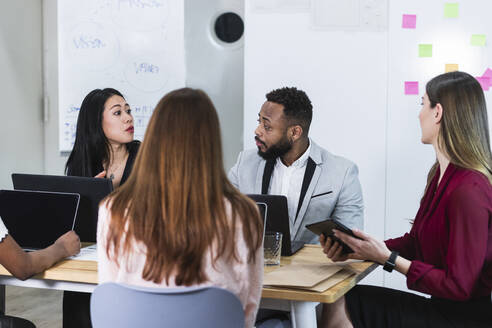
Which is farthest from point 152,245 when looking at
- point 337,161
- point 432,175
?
point 337,161

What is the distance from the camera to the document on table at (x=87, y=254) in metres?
1.94

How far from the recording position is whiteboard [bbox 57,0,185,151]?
3.85 metres

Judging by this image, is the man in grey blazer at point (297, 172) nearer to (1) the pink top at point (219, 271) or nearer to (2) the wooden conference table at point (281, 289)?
(2) the wooden conference table at point (281, 289)

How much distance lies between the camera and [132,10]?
391 centimetres

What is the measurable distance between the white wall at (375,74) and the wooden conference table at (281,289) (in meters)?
1.32

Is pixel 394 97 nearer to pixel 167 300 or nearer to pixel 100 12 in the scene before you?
pixel 100 12

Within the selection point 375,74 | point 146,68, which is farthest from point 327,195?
point 146,68

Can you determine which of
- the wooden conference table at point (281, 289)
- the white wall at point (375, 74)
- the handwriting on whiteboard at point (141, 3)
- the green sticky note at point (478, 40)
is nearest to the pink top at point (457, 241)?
the wooden conference table at point (281, 289)

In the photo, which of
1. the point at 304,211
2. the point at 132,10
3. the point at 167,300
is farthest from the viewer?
the point at 132,10

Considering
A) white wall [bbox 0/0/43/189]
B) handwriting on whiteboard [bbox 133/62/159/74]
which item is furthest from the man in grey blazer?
white wall [bbox 0/0/43/189]

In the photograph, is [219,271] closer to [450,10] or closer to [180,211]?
[180,211]

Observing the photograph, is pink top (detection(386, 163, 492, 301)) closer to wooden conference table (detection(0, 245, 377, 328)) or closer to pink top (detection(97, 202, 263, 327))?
wooden conference table (detection(0, 245, 377, 328))

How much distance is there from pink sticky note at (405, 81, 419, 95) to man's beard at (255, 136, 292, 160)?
940 mm

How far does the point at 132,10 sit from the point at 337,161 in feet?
6.73
